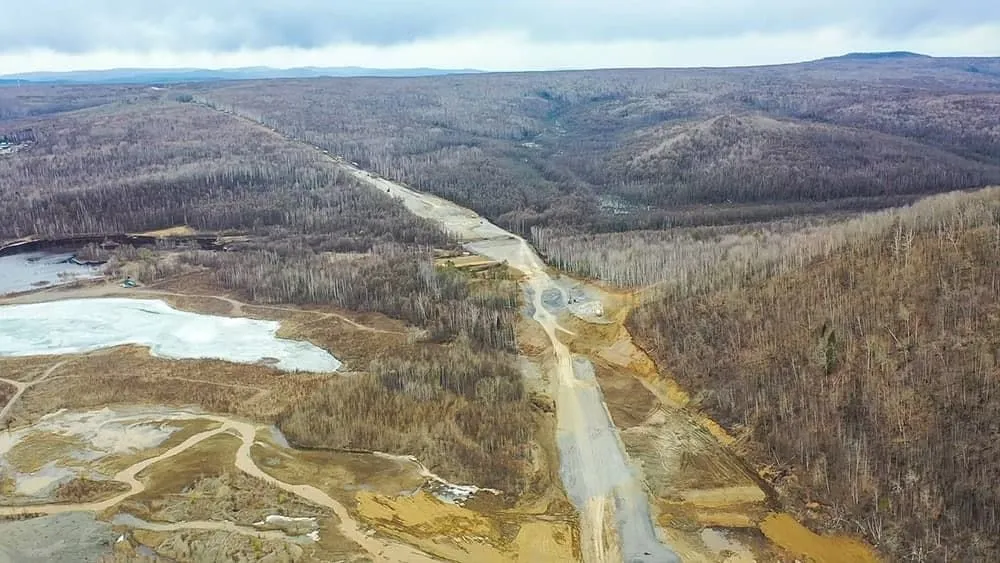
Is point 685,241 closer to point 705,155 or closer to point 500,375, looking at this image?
point 500,375

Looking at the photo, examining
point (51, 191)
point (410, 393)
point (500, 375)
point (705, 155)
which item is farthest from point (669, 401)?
point (51, 191)

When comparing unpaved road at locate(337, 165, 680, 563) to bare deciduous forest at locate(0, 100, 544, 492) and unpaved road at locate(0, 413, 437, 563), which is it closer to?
bare deciduous forest at locate(0, 100, 544, 492)

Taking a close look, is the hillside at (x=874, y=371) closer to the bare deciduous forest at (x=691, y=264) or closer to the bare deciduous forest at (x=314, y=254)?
the bare deciduous forest at (x=691, y=264)

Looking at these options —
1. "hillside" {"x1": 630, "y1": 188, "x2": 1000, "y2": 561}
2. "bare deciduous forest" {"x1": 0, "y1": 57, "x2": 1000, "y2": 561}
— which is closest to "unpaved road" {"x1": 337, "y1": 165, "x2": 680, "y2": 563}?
"bare deciduous forest" {"x1": 0, "y1": 57, "x2": 1000, "y2": 561}

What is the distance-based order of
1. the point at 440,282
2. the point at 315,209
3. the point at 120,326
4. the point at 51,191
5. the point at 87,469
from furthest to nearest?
the point at 51,191, the point at 315,209, the point at 440,282, the point at 120,326, the point at 87,469

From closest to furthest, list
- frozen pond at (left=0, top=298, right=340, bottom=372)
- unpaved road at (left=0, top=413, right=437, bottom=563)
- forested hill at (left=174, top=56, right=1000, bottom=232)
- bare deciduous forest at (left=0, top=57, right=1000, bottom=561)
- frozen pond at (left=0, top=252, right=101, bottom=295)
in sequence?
unpaved road at (left=0, top=413, right=437, bottom=563)
bare deciduous forest at (left=0, top=57, right=1000, bottom=561)
frozen pond at (left=0, top=298, right=340, bottom=372)
frozen pond at (left=0, top=252, right=101, bottom=295)
forested hill at (left=174, top=56, right=1000, bottom=232)

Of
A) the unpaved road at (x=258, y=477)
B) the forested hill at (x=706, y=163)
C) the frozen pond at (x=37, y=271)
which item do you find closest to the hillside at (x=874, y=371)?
the unpaved road at (x=258, y=477)
